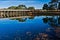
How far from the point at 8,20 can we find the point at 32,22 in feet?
1.09

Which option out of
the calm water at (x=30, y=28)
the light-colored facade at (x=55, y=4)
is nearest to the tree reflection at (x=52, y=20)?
the calm water at (x=30, y=28)

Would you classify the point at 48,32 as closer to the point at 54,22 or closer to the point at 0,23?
the point at 54,22

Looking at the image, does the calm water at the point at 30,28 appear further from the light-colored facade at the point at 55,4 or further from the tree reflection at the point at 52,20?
the light-colored facade at the point at 55,4

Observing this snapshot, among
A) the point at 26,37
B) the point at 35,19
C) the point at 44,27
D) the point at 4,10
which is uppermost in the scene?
the point at 4,10

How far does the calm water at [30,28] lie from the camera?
1619mm

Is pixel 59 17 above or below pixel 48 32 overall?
above

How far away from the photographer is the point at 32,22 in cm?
166

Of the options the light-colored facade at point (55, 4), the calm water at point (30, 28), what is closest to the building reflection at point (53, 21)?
the calm water at point (30, 28)

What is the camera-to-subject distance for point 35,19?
1662 millimetres

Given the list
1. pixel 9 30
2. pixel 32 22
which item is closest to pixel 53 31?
pixel 32 22

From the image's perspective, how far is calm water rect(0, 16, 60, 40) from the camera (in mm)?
1619

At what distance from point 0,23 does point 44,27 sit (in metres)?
0.61

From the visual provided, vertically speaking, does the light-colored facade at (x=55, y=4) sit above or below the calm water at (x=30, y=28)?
above

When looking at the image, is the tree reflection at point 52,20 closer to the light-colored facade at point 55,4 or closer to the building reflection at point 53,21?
the building reflection at point 53,21
